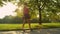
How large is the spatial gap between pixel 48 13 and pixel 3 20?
185 inches

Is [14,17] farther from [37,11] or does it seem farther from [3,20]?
[37,11]

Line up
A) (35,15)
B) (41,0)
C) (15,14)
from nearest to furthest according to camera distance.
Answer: (41,0) < (15,14) < (35,15)

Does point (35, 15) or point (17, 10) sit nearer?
point (17, 10)

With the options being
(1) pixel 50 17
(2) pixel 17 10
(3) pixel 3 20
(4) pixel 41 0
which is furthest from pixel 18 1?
(1) pixel 50 17

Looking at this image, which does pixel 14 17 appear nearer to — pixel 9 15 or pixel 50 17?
pixel 9 15

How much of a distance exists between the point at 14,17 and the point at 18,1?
8.45 feet

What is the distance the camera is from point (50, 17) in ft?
61.7

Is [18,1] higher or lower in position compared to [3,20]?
higher

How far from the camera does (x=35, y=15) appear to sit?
1788cm

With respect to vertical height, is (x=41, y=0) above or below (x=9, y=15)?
above

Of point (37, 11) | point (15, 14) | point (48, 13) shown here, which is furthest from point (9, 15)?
point (48, 13)

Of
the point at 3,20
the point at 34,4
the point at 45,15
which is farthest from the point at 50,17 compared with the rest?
the point at 3,20

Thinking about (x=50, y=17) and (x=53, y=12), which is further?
(x=50, y=17)

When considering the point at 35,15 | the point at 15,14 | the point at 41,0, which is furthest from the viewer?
the point at 35,15
